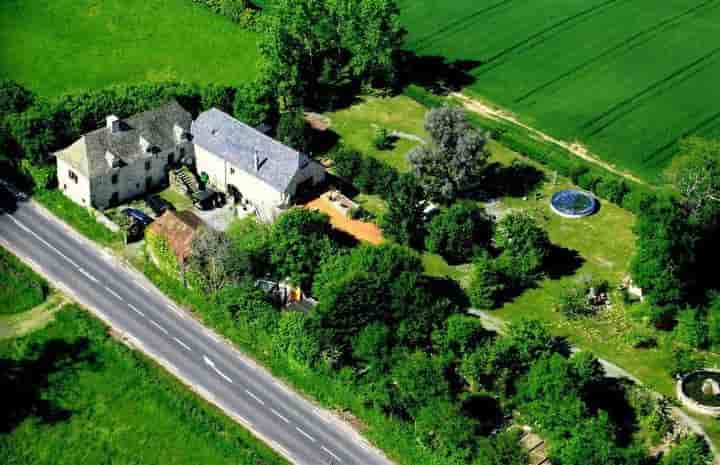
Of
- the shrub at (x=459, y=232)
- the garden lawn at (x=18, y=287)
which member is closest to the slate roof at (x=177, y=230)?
the garden lawn at (x=18, y=287)

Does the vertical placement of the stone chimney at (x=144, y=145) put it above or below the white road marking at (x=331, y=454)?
above

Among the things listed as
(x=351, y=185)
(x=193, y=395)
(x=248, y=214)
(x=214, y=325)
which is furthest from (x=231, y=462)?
(x=351, y=185)

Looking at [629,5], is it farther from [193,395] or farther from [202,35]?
[193,395]

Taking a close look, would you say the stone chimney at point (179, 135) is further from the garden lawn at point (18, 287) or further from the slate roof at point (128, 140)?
the garden lawn at point (18, 287)

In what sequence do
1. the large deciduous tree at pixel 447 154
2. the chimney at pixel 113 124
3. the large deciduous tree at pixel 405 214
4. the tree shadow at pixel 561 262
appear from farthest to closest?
the chimney at pixel 113 124, the large deciduous tree at pixel 447 154, the tree shadow at pixel 561 262, the large deciduous tree at pixel 405 214

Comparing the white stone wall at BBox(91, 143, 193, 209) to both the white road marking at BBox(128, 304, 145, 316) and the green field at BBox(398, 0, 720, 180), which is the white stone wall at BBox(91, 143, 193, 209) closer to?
the white road marking at BBox(128, 304, 145, 316)

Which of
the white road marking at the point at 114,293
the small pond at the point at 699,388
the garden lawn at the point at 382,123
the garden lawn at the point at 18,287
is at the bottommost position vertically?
the garden lawn at the point at 18,287

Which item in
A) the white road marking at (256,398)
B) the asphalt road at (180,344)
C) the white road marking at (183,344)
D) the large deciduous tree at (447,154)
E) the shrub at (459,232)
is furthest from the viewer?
the large deciduous tree at (447,154)
